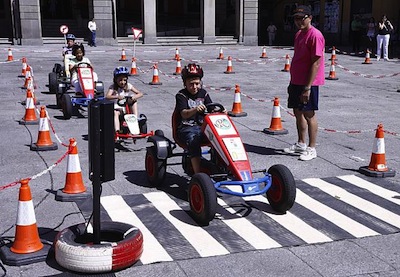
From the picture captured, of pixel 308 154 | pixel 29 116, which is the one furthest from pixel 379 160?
pixel 29 116

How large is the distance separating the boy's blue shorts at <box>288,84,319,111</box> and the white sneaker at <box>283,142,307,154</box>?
1.98ft

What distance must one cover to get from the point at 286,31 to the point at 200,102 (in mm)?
36744

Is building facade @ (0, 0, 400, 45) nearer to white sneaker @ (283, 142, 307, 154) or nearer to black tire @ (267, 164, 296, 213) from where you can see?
white sneaker @ (283, 142, 307, 154)

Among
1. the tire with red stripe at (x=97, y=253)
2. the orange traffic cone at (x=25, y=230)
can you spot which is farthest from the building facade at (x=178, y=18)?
the tire with red stripe at (x=97, y=253)

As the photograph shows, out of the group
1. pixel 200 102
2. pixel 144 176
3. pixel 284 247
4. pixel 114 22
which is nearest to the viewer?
pixel 284 247

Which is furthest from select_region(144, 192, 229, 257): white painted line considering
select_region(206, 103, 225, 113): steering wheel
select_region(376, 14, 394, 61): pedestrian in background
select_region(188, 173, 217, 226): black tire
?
select_region(376, 14, 394, 61): pedestrian in background

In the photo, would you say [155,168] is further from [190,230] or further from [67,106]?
[67,106]

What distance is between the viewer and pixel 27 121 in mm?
10695

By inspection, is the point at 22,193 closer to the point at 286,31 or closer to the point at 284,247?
the point at 284,247

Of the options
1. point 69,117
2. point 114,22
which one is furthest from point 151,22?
point 69,117

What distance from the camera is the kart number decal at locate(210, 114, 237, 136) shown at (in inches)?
237

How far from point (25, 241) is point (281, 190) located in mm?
2612

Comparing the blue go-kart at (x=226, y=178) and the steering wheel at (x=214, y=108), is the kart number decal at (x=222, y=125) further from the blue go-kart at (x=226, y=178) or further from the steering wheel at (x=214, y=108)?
the steering wheel at (x=214, y=108)

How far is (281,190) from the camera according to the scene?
19.3 ft
